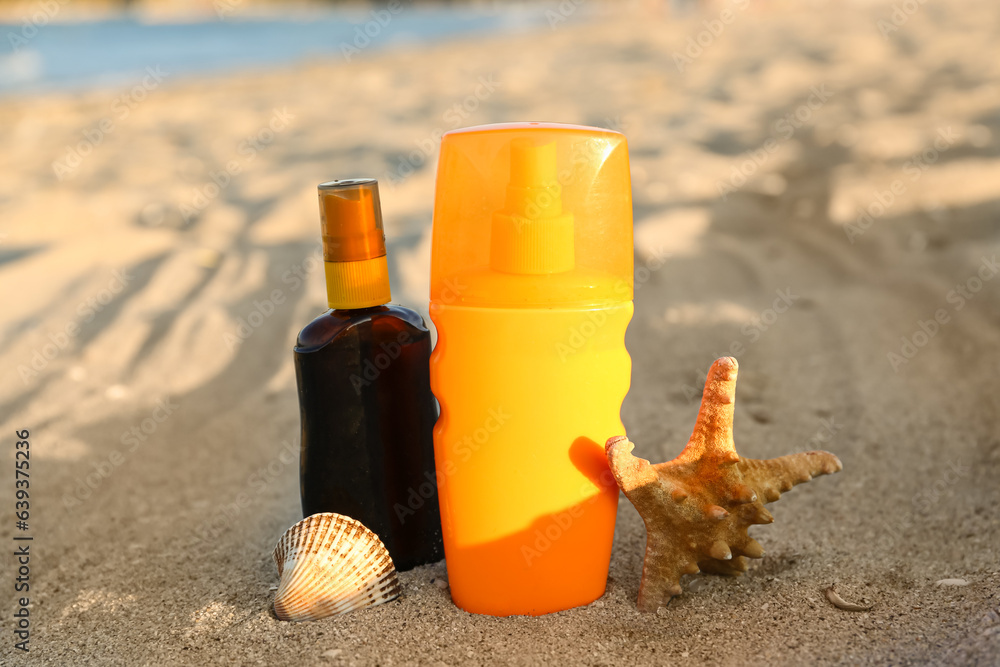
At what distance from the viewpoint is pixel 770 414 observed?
83.6 inches

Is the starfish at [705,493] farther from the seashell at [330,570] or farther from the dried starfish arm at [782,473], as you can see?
Result: the seashell at [330,570]

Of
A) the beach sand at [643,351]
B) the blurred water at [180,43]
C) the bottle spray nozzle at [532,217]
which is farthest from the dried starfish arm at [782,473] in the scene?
the blurred water at [180,43]

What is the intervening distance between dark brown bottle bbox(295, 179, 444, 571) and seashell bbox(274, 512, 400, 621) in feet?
0.25

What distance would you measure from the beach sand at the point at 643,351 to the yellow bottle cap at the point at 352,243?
0.56 meters

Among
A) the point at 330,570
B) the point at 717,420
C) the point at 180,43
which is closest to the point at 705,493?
the point at 717,420

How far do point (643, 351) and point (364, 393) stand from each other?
1347 mm

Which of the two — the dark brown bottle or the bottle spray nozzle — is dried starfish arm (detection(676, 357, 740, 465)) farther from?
the dark brown bottle

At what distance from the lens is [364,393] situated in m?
1.38

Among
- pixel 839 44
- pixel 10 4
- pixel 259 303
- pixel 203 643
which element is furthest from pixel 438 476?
pixel 10 4

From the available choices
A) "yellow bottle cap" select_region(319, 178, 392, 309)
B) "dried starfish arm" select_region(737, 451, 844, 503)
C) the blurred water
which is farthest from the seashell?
the blurred water

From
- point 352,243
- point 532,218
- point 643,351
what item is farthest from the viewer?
point 643,351

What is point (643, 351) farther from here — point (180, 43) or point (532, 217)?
point (180, 43)

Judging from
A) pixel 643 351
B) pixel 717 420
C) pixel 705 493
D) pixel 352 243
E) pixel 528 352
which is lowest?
pixel 643 351

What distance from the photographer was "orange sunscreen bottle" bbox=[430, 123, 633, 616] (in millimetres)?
1243
